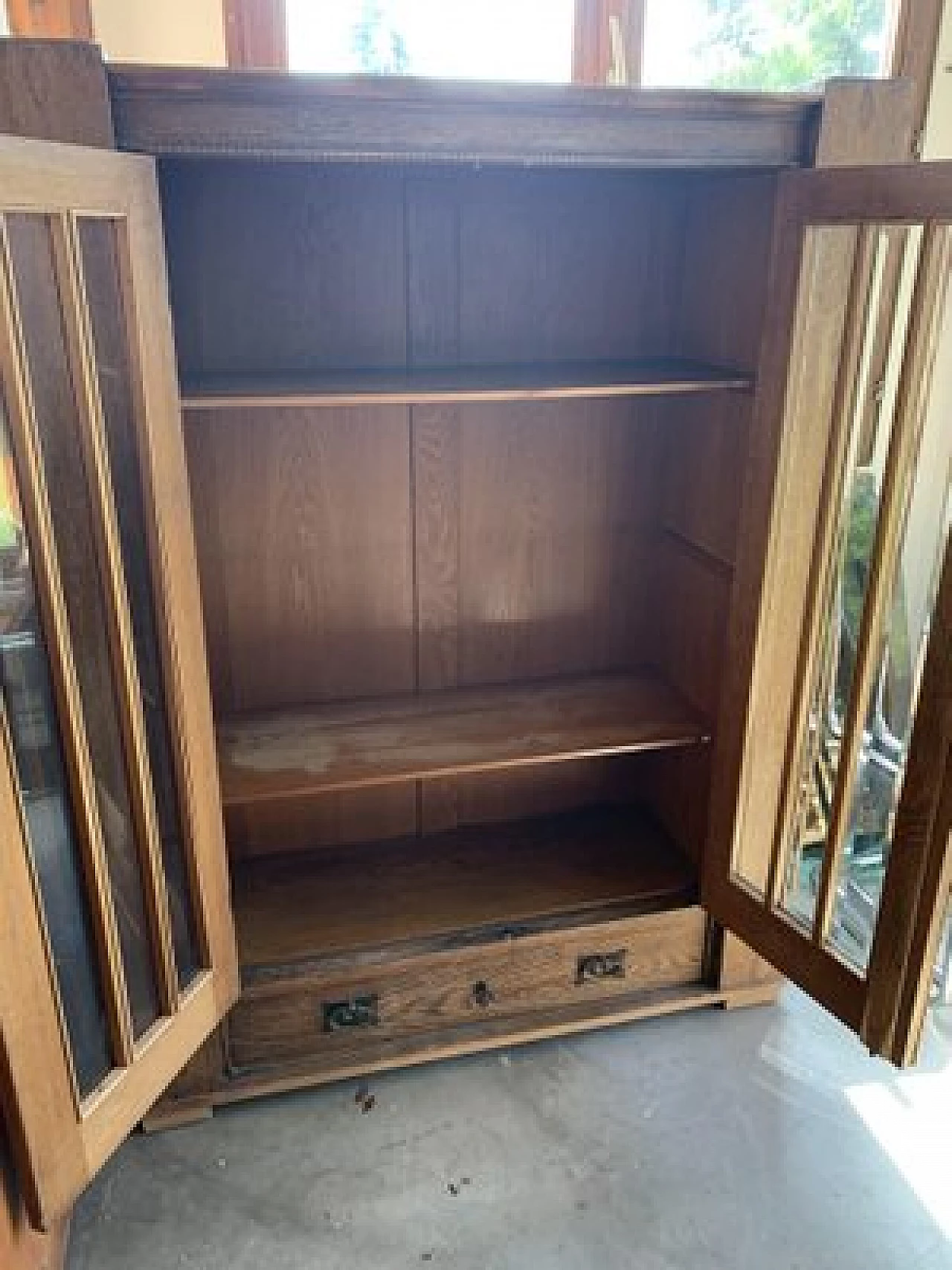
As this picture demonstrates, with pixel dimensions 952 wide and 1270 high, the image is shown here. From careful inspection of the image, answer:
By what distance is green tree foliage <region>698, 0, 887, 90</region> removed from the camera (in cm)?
224

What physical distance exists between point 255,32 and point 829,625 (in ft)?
5.59

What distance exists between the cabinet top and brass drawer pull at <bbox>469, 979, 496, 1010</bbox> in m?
1.42

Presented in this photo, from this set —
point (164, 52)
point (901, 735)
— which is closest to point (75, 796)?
point (164, 52)

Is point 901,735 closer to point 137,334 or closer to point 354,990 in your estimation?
point 354,990

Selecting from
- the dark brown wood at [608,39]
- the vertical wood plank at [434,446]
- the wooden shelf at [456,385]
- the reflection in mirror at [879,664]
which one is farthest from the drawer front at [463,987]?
the dark brown wood at [608,39]

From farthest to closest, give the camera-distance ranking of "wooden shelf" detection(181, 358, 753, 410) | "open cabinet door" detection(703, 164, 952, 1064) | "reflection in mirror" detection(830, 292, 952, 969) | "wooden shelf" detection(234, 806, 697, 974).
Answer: "reflection in mirror" detection(830, 292, 952, 969), "wooden shelf" detection(234, 806, 697, 974), "wooden shelf" detection(181, 358, 753, 410), "open cabinet door" detection(703, 164, 952, 1064)

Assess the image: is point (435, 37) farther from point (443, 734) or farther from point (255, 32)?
point (443, 734)

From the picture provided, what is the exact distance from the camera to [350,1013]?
5.82 feet

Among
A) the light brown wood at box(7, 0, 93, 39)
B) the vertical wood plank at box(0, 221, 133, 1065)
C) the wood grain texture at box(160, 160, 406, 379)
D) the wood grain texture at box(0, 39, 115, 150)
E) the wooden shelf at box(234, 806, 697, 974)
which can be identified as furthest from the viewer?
the light brown wood at box(7, 0, 93, 39)

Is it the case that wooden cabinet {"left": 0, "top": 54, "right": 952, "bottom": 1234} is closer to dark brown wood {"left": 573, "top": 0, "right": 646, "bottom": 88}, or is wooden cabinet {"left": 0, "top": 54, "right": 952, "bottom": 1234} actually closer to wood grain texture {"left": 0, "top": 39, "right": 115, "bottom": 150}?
wood grain texture {"left": 0, "top": 39, "right": 115, "bottom": 150}

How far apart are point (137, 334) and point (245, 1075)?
1.30 metres

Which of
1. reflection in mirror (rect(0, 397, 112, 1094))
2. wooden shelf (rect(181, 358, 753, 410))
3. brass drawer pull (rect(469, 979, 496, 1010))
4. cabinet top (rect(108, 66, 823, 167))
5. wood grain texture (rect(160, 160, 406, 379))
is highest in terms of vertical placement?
cabinet top (rect(108, 66, 823, 167))

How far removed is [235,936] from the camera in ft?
5.88

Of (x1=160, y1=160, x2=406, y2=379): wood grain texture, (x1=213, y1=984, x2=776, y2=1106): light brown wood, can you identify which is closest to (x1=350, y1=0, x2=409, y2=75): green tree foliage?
Result: (x1=160, y1=160, x2=406, y2=379): wood grain texture
